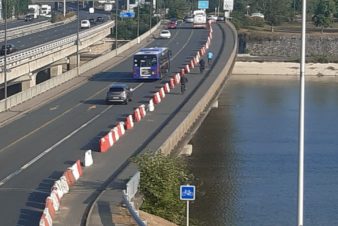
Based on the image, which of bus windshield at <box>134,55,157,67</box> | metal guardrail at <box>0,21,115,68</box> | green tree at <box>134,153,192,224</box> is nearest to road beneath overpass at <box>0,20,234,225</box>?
bus windshield at <box>134,55,157,67</box>

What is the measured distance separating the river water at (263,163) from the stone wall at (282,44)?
4999 centimetres

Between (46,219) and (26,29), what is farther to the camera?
(26,29)

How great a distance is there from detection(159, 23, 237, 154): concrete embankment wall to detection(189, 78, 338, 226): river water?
9.28 feet

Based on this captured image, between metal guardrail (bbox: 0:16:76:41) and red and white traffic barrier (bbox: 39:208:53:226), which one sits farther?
metal guardrail (bbox: 0:16:76:41)

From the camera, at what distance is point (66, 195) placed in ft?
100.0

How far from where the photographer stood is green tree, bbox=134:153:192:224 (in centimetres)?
3039

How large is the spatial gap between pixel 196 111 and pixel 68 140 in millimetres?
10615

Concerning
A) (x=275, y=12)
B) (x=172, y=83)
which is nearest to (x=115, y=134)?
(x=172, y=83)

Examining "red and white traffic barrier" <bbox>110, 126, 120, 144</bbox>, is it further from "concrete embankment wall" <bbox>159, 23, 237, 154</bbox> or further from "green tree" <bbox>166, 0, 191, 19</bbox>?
"green tree" <bbox>166, 0, 191, 19</bbox>

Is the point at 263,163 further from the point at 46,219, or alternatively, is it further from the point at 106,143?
the point at 46,219

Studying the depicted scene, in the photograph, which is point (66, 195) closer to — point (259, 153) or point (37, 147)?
point (37, 147)

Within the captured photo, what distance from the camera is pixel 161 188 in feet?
100.0

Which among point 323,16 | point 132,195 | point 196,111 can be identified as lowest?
point 196,111

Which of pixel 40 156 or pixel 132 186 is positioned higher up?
pixel 132 186
